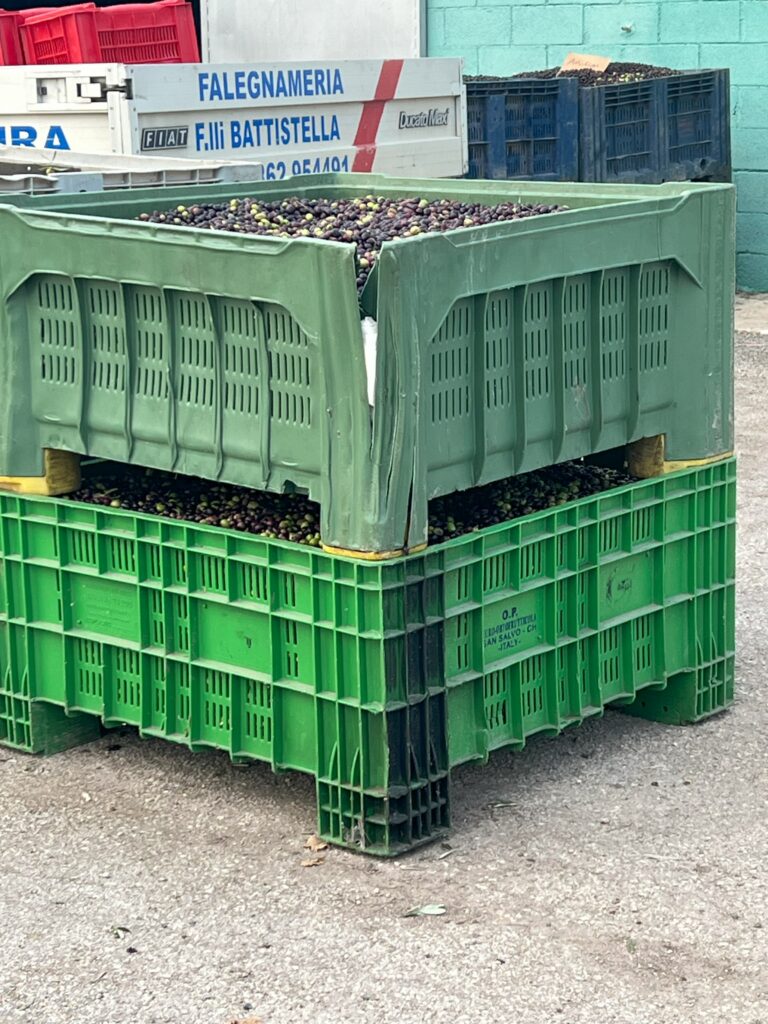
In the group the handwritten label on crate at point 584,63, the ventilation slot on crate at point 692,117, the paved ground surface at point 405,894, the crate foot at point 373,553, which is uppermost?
the handwritten label on crate at point 584,63

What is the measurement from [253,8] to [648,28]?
3.64 m

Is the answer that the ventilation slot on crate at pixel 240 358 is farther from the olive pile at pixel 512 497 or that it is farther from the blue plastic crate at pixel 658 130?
the blue plastic crate at pixel 658 130

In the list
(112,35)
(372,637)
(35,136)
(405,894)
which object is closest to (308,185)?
(372,637)

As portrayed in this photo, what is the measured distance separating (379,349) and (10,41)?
29.2ft

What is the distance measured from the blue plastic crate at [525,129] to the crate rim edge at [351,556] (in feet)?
22.6

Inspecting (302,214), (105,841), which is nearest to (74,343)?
(302,214)

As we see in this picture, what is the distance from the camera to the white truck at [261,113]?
9180mm

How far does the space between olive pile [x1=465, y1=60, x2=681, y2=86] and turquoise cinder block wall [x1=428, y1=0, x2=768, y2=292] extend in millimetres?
396

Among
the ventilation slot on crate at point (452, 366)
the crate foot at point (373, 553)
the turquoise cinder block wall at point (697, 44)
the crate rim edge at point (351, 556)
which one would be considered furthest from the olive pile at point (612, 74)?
the crate foot at point (373, 553)

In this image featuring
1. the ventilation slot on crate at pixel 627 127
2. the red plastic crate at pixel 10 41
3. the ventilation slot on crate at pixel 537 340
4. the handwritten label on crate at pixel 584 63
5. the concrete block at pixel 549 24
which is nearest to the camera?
the ventilation slot on crate at pixel 537 340

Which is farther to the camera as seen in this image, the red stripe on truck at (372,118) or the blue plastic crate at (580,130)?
the blue plastic crate at (580,130)

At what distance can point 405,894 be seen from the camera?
4270 mm

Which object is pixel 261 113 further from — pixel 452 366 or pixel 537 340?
pixel 452 366

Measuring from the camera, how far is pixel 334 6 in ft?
51.0
